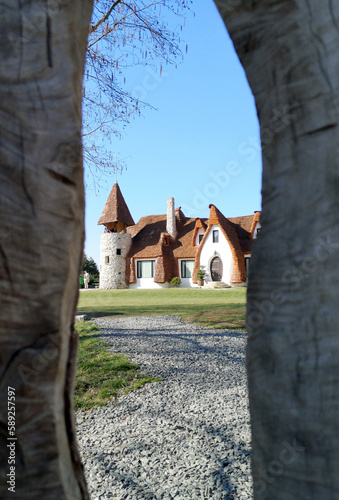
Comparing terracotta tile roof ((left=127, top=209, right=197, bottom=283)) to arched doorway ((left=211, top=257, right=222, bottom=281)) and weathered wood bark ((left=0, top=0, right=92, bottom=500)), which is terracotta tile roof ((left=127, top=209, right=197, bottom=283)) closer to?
arched doorway ((left=211, top=257, right=222, bottom=281))

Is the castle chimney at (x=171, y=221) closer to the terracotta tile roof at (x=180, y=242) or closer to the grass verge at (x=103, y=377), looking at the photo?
the terracotta tile roof at (x=180, y=242)

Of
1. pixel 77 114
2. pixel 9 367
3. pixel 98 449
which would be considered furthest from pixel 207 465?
pixel 77 114

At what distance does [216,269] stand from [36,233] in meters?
25.8

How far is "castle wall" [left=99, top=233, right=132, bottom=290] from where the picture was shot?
28.4 metres

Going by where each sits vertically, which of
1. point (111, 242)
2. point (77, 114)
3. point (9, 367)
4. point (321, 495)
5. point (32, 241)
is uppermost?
point (111, 242)

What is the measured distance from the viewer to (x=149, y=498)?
79.2 inches

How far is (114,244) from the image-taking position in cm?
2864

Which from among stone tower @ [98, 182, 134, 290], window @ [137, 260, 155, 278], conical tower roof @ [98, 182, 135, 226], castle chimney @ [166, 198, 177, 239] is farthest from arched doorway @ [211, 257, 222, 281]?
conical tower roof @ [98, 182, 135, 226]

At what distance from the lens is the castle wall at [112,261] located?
2838 centimetres

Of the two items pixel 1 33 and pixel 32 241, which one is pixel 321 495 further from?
pixel 1 33

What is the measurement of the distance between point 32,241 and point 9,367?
0.99ft

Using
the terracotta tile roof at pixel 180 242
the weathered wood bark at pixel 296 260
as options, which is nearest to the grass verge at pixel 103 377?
the weathered wood bark at pixel 296 260

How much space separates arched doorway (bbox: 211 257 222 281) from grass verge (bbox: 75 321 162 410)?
20.9 metres

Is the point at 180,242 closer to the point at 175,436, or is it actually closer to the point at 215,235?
the point at 215,235
